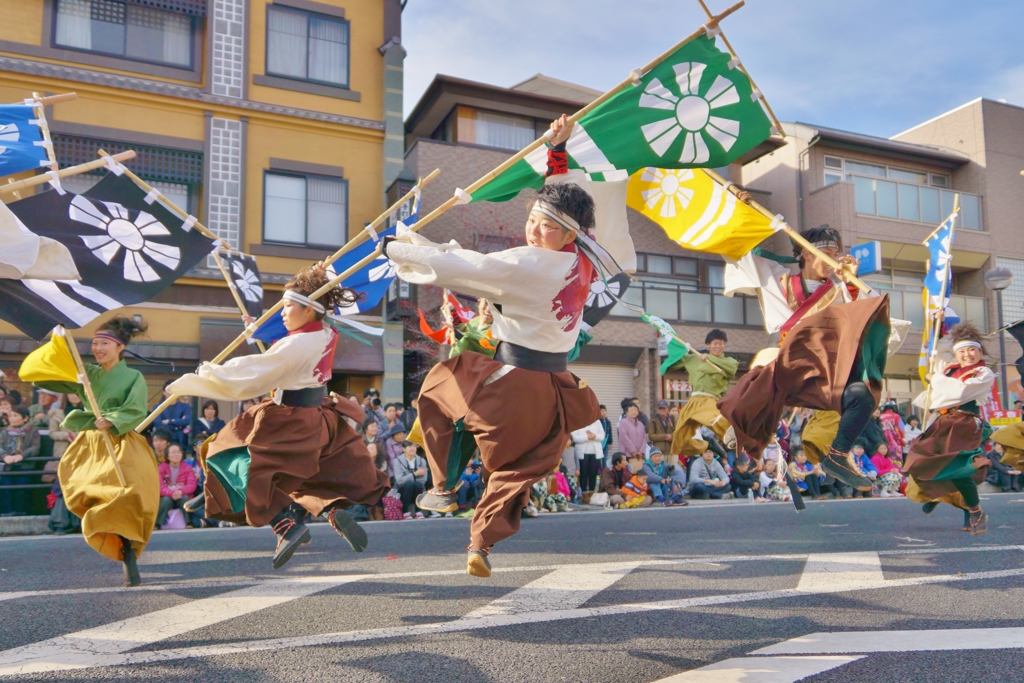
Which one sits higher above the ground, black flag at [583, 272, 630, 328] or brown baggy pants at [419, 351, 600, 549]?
black flag at [583, 272, 630, 328]

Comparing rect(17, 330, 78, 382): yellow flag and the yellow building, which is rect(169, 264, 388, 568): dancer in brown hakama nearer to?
rect(17, 330, 78, 382): yellow flag

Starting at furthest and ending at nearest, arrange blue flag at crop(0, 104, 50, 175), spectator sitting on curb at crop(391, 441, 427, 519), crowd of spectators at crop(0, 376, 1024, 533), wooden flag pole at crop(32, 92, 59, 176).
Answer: spectator sitting on curb at crop(391, 441, 427, 519) < crowd of spectators at crop(0, 376, 1024, 533) < wooden flag pole at crop(32, 92, 59, 176) < blue flag at crop(0, 104, 50, 175)

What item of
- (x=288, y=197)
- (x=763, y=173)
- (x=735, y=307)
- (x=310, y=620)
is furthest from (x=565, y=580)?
(x=763, y=173)

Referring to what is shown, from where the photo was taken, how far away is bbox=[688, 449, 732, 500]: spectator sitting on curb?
13.3 metres

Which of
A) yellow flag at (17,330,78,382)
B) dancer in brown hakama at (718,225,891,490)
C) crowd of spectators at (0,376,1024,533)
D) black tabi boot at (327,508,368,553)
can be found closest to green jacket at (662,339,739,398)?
crowd of spectators at (0,376,1024,533)

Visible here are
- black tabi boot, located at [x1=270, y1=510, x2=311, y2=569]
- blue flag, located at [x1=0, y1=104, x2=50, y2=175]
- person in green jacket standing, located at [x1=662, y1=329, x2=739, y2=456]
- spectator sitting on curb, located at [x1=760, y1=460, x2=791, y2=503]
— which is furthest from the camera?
spectator sitting on curb, located at [x1=760, y1=460, x2=791, y2=503]

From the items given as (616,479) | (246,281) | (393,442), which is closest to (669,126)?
(246,281)

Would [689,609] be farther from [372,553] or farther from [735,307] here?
[735,307]

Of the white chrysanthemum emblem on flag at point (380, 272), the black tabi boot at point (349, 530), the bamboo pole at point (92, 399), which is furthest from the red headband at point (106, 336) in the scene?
the black tabi boot at point (349, 530)

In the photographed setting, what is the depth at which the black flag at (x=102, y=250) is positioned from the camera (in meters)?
5.54

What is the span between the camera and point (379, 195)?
674 inches

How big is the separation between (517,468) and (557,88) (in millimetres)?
20026

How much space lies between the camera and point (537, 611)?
454 centimetres

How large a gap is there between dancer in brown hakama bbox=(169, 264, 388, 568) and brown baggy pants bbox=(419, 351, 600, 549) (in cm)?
137
